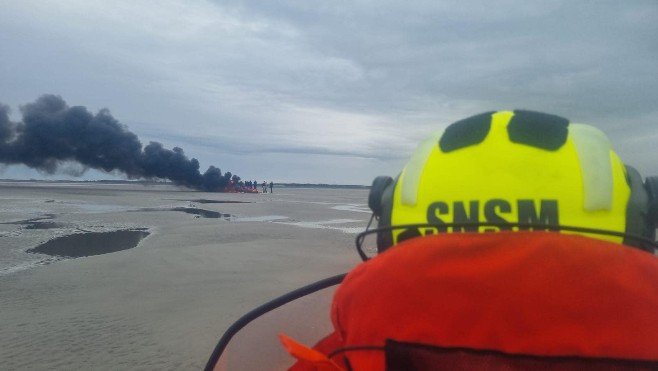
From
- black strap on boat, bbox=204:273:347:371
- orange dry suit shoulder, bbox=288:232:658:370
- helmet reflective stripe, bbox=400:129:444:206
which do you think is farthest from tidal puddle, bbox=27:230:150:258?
orange dry suit shoulder, bbox=288:232:658:370

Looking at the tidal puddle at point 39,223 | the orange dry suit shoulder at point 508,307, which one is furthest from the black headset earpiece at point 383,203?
the tidal puddle at point 39,223

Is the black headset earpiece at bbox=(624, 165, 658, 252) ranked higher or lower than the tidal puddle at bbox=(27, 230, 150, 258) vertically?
higher

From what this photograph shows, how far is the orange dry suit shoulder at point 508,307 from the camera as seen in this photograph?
985mm

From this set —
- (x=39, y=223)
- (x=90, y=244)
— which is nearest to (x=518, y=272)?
(x=90, y=244)

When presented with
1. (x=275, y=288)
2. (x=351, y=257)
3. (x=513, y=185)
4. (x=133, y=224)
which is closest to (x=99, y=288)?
(x=275, y=288)

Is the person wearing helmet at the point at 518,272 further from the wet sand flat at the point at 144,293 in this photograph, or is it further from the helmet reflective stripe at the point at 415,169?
the wet sand flat at the point at 144,293

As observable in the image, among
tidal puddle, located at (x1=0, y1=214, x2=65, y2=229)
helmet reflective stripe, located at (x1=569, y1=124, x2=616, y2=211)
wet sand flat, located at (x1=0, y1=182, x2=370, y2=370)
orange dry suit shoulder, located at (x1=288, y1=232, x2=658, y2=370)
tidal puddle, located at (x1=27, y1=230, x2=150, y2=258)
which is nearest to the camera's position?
orange dry suit shoulder, located at (x1=288, y1=232, x2=658, y2=370)

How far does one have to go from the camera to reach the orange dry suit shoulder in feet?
3.23

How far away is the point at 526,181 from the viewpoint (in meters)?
1.28

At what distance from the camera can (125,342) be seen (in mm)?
4348

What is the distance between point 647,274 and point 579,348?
8.5 inches

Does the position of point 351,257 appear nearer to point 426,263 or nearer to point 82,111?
point 426,263

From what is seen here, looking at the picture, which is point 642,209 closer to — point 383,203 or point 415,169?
point 415,169

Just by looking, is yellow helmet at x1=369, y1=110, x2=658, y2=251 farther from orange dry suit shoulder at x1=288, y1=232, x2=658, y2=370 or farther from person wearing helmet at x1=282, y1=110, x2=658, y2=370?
orange dry suit shoulder at x1=288, y1=232, x2=658, y2=370
